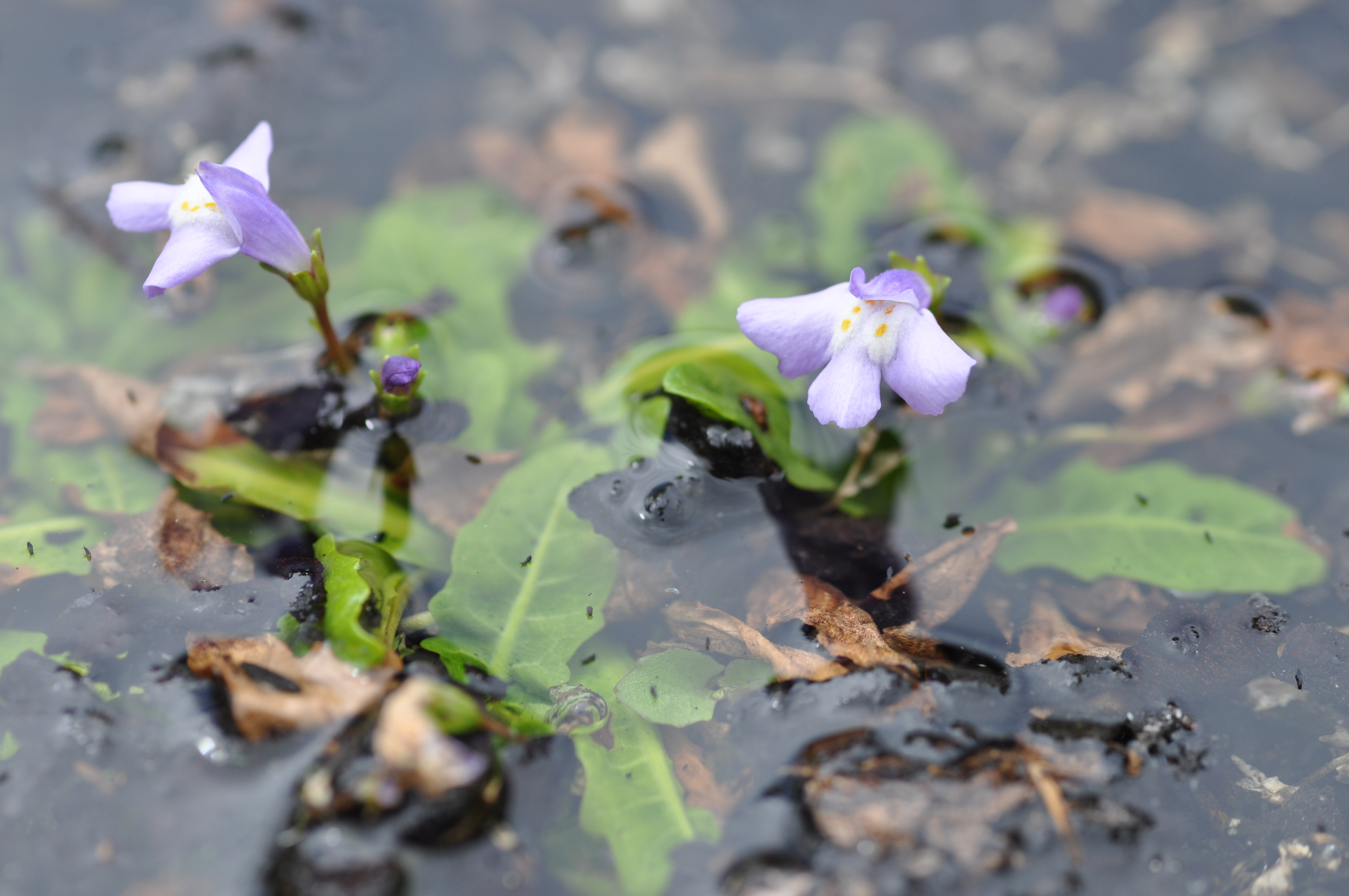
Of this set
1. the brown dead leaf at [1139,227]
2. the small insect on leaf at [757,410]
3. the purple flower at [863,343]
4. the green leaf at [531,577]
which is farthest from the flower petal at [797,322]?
the brown dead leaf at [1139,227]

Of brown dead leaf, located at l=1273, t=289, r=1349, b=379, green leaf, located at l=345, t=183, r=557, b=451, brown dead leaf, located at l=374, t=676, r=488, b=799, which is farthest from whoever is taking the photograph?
brown dead leaf, located at l=1273, t=289, r=1349, b=379

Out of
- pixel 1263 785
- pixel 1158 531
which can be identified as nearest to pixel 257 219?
pixel 1158 531

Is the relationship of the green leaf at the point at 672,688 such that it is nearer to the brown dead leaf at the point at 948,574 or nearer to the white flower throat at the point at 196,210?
the brown dead leaf at the point at 948,574

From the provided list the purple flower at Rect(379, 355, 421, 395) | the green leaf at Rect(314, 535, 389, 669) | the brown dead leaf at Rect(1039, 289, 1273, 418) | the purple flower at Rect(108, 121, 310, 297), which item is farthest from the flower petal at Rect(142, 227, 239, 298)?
the brown dead leaf at Rect(1039, 289, 1273, 418)

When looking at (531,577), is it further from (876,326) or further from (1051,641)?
(1051,641)

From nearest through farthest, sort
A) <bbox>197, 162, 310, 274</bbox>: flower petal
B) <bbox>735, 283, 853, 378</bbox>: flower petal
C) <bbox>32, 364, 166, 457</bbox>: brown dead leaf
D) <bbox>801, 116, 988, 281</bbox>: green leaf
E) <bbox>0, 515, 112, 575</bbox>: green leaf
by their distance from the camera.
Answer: <bbox>197, 162, 310, 274</bbox>: flower petal → <bbox>735, 283, 853, 378</bbox>: flower petal → <bbox>0, 515, 112, 575</bbox>: green leaf → <bbox>32, 364, 166, 457</bbox>: brown dead leaf → <bbox>801, 116, 988, 281</bbox>: green leaf

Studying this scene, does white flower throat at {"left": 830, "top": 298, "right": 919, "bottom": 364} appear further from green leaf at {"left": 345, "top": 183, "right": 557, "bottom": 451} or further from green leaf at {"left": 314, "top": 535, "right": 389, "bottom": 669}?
green leaf at {"left": 314, "top": 535, "right": 389, "bottom": 669}
